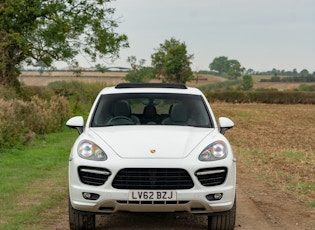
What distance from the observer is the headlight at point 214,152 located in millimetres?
6695

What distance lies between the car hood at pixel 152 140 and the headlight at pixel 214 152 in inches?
6.0

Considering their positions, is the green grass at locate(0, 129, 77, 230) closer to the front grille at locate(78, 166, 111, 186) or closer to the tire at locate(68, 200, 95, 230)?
the tire at locate(68, 200, 95, 230)

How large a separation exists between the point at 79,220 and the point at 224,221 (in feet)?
5.58

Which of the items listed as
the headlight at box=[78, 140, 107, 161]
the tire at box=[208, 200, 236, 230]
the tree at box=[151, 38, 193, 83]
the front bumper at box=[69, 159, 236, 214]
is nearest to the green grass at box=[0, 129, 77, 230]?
the front bumper at box=[69, 159, 236, 214]

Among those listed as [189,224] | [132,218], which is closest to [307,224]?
[189,224]

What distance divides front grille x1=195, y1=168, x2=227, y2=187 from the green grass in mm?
2235

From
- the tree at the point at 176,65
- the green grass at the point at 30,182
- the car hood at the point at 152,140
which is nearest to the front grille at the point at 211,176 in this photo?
the car hood at the point at 152,140

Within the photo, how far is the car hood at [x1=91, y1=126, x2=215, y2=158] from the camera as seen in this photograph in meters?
6.59

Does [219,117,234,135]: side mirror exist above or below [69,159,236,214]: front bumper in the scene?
above

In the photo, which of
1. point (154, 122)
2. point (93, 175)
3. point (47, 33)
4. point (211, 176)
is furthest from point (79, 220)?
point (47, 33)

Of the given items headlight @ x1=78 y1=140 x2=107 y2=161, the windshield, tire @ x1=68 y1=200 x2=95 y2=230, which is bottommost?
tire @ x1=68 y1=200 x2=95 y2=230

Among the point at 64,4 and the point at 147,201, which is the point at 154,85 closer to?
the point at 147,201

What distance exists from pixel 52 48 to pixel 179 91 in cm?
2750

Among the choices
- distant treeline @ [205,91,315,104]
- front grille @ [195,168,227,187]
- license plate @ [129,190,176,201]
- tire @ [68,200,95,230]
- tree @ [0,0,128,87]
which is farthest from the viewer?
distant treeline @ [205,91,315,104]
